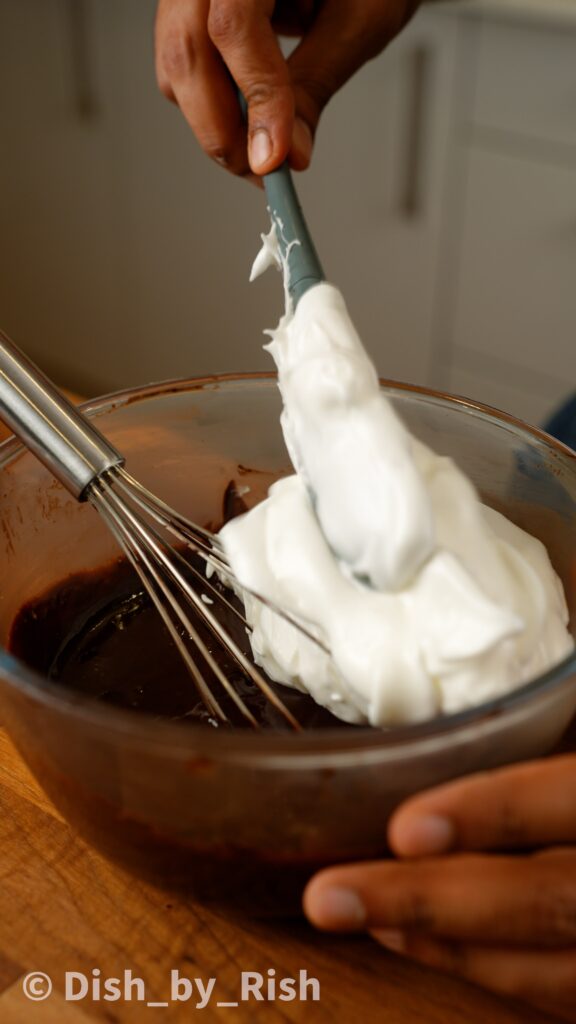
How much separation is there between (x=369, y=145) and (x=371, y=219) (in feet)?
0.37

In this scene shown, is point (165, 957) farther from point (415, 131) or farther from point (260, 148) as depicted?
point (415, 131)

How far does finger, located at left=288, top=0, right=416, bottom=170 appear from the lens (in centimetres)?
82

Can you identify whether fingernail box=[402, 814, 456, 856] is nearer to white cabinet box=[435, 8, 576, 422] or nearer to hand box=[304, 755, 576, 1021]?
hand box=[304, 755, 576, 1021]

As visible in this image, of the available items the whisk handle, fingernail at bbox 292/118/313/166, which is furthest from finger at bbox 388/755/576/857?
fingernail at bbox 292/118/313/166

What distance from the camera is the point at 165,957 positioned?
0.45 m

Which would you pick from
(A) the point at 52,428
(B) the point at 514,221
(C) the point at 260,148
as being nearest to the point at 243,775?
(A) the point at 52,428

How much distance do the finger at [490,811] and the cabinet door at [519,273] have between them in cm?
114

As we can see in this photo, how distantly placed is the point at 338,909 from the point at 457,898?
4 centimetres

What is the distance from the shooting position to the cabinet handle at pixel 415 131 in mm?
1406

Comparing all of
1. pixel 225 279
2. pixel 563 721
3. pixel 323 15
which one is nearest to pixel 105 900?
pixel 563 721

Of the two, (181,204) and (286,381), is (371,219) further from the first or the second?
(286,381)

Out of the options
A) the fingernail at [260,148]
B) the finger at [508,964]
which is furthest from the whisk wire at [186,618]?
the fingernail at [260,148]

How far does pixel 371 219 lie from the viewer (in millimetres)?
1562

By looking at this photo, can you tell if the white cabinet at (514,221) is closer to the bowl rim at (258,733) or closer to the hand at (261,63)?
the hand at (261,63)
